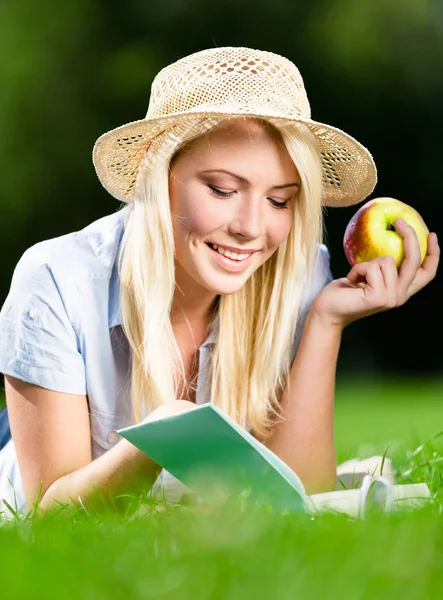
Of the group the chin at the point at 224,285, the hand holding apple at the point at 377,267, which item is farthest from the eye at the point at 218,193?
the hand holding apple at the point at 377,267

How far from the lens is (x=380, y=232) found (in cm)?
331

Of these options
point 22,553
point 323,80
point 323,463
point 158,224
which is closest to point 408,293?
point 323,463

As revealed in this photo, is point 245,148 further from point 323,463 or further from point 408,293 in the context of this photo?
point 323,463

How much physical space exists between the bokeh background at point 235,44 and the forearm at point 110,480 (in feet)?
36.9

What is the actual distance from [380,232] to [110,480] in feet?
3.90

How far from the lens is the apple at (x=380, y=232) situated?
3.30 m

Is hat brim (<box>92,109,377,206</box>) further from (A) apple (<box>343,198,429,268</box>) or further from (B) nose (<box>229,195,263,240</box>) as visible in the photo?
(B) nose (<box>229,195,263,240</box>)

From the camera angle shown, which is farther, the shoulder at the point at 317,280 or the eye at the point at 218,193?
the shoulder at the point at 317,280

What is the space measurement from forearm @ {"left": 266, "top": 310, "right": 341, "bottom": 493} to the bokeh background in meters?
10.6

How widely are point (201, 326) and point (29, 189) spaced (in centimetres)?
1189

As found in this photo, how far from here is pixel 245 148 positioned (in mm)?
2916

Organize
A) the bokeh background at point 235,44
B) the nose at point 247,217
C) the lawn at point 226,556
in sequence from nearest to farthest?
1. the lawn at point 226,556
2. the nose at point 247,217
3. the bokeh background at point 235,44

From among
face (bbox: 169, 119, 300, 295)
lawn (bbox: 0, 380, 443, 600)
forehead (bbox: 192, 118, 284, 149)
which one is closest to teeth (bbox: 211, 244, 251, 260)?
face (bbox: 169, 119, 300, 295)

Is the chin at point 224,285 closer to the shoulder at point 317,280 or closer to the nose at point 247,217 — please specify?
the nose at point 247,217
